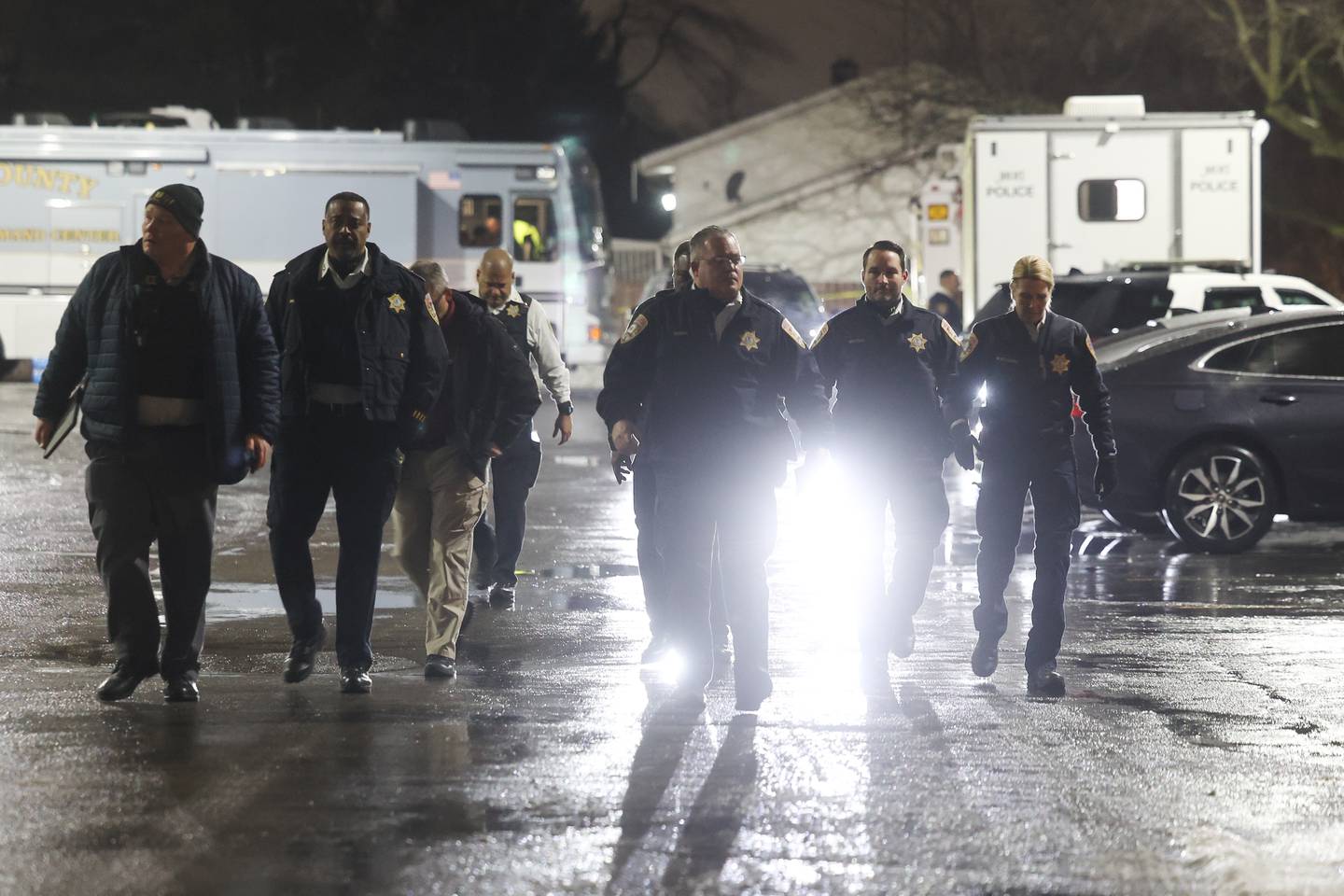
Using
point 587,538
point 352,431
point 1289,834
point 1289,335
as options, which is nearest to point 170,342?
point 352,431

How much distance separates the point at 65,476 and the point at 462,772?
1108 centimetres

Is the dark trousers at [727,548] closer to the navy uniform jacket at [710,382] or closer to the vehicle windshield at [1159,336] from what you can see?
the navy uniform jacket at [710,382]

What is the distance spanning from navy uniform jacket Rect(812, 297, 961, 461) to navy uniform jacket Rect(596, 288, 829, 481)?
78cm

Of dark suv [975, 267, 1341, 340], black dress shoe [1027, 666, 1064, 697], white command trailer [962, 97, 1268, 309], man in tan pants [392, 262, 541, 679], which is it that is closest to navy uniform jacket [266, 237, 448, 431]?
man in tan pants [392, 262, 541, 679]

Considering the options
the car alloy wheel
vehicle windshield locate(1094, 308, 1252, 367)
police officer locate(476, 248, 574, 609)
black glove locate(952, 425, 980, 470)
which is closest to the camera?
black glove locate(952, 425, 980, 470)

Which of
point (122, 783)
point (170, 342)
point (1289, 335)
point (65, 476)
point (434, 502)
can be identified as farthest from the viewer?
point (65, 476)

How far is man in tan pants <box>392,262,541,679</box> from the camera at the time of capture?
Result: 7.90 m

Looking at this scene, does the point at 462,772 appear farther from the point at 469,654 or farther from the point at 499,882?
the point at 469,654

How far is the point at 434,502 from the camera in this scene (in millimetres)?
8055

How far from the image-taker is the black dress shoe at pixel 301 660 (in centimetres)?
763

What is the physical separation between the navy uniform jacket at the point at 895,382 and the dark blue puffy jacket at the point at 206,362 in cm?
238

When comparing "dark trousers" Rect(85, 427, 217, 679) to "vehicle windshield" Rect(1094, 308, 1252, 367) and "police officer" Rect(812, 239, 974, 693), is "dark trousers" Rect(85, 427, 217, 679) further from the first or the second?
"vehicle windshield" Rect(1094, 308, 1252, 367)

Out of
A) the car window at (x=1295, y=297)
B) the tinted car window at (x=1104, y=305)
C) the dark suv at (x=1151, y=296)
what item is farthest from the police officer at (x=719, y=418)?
the car window at (x=1295, y=297)

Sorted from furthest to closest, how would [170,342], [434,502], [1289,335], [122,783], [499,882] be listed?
[1289,335] → [434,502] → [170,342] → [122,783] → [499,882]
